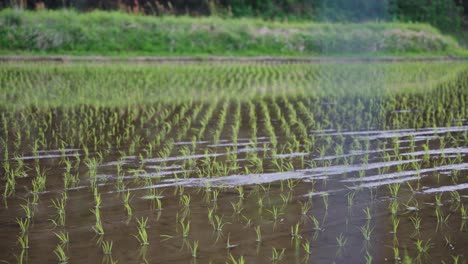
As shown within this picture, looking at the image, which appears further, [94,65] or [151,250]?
[94,65]

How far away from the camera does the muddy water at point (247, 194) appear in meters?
3.44

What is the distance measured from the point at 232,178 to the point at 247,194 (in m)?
0.46

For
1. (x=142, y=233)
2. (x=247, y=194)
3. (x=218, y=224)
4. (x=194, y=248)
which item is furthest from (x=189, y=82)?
(x=194, y=248)

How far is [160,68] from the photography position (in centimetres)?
1541

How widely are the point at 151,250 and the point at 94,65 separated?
12691 millimetres

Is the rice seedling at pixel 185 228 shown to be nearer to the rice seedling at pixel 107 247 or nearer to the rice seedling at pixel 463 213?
the rice seedling at pixel 107 247

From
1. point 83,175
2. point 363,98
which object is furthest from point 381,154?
point 363,98

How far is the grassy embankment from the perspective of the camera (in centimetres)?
1838

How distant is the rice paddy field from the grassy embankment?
8.37 metres

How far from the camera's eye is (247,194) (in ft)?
14.7

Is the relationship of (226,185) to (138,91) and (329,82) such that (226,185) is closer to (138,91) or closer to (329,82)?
(138,91)

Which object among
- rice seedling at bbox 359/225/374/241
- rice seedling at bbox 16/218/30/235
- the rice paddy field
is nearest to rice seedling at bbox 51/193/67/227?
the rice paddy field

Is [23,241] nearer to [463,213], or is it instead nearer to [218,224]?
[218,224]

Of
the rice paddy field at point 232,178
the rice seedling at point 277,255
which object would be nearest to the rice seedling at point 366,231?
the rice paddy field at point 232,178
